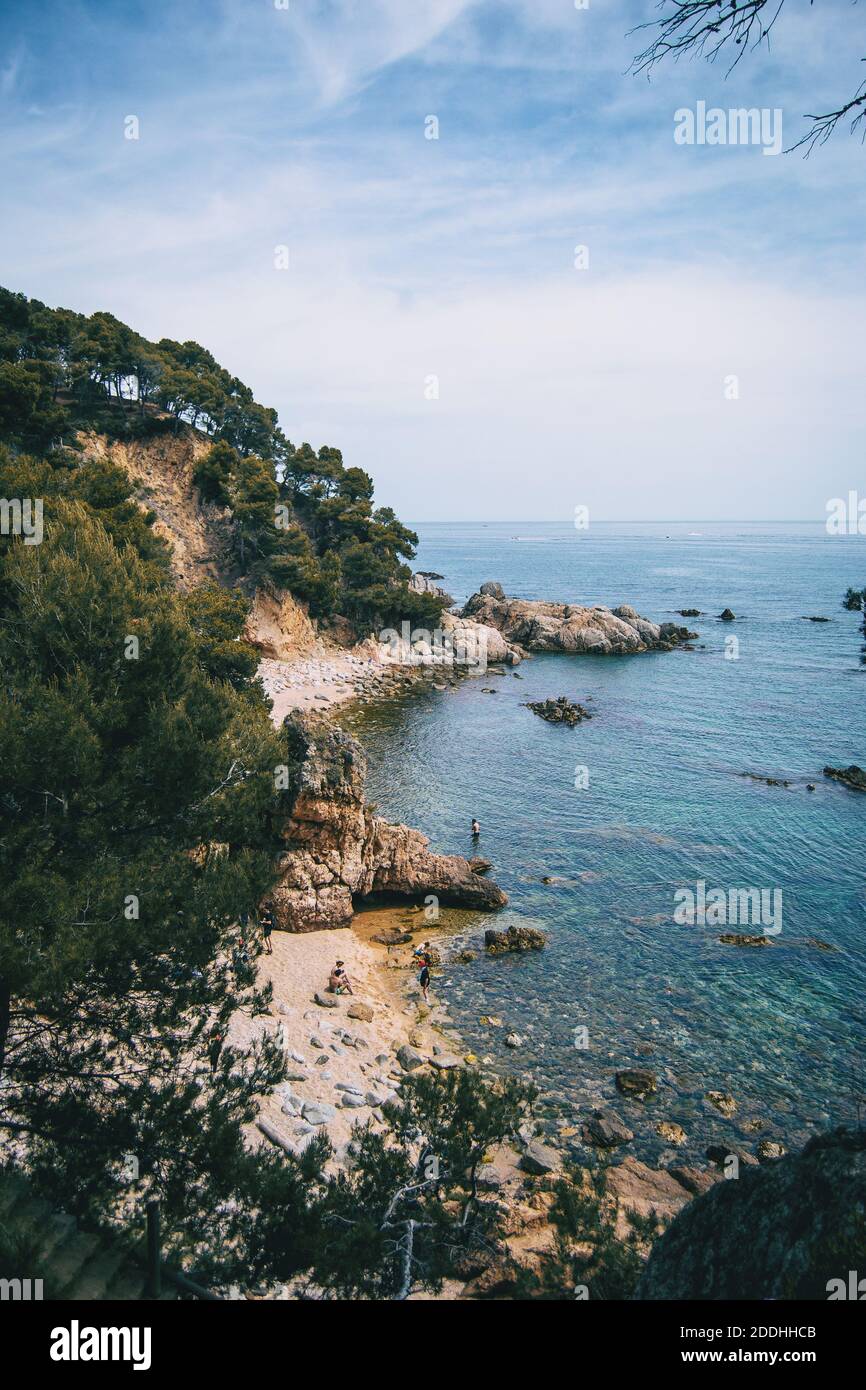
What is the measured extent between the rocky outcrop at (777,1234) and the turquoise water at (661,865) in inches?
383

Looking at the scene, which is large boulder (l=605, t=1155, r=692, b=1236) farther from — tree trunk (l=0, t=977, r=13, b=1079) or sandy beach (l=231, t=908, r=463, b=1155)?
tree trunk (l=0, t=977, r=13, b=1079)

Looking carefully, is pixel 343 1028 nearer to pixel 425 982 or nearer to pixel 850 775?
pixel 425 982

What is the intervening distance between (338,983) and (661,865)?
54.2 feet

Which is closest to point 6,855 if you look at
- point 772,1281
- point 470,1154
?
point 470,1154

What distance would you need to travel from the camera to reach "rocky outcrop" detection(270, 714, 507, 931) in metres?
26.0

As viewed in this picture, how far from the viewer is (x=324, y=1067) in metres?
19.1

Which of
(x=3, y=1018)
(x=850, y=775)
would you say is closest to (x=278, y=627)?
(x=850, y=775)

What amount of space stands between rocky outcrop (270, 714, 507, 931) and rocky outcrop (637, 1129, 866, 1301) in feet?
60.1

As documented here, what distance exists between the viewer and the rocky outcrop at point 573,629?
83.2 meters

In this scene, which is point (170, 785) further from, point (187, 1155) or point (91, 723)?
point (187, 1155)

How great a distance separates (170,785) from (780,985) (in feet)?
71.1

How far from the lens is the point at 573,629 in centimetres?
8456

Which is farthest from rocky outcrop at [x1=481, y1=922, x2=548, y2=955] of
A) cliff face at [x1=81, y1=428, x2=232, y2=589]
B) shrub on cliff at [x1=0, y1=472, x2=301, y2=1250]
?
cliff face at [x1=81, y1=428, x2=232, y2=589]

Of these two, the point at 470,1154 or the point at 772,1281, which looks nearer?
the point at 772,1281
